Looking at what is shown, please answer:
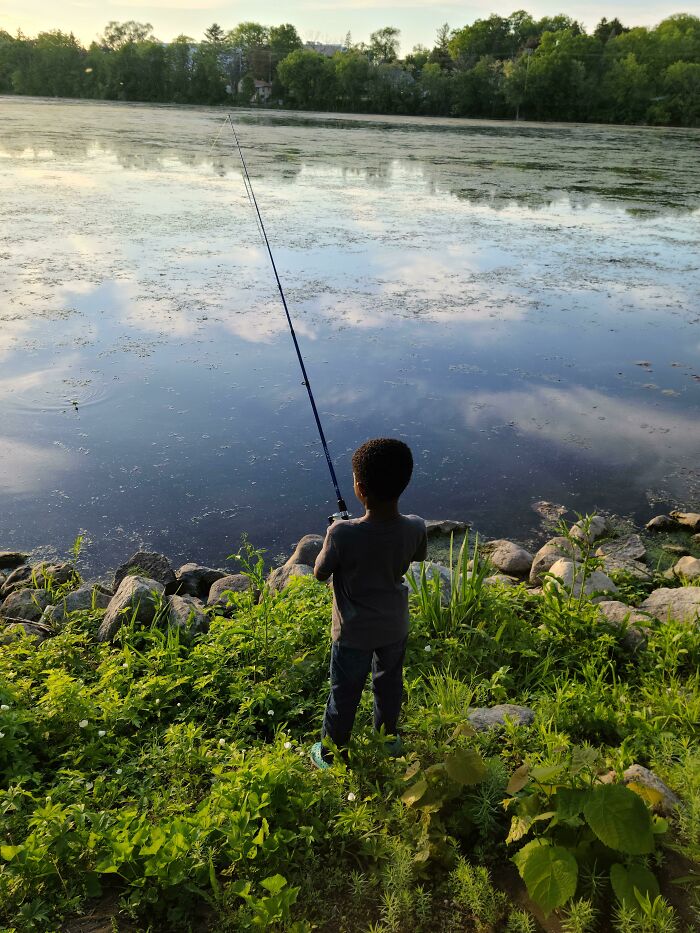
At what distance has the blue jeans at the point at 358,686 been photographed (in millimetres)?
2402

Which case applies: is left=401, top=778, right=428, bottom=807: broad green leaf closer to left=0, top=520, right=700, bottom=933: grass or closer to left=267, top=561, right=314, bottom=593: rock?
left=0, top=520, right=700, bottom=933: grass

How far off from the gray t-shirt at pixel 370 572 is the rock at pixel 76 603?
1.90m

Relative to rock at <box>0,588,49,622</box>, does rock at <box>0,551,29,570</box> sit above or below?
below

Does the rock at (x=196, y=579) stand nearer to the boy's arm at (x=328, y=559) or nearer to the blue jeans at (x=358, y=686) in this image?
the blue jeans at (x=358, y=686)

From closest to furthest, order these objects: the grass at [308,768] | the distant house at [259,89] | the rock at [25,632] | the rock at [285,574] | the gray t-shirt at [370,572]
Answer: the grass at [308,768] < the gray t-shirt at [370,572] < the rock at [25,632] < the rock at [285,574] < the distant house at [259,89]

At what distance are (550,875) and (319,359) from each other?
567 centimetres

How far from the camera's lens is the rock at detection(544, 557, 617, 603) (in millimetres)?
3734

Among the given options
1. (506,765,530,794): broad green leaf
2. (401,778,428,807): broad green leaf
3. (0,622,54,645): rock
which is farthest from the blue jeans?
(0,622,54,645): rock

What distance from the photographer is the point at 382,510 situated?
2.23m

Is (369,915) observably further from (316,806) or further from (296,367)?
(296,367)

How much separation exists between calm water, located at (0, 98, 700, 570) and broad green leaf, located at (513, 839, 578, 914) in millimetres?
2902

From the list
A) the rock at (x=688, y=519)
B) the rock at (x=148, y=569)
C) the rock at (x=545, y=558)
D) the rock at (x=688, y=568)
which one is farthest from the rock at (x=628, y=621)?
the rock at (x=148, y=569)

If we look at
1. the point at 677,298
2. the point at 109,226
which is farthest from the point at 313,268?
the point at 677,298

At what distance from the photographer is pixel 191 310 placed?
26.3 ft
